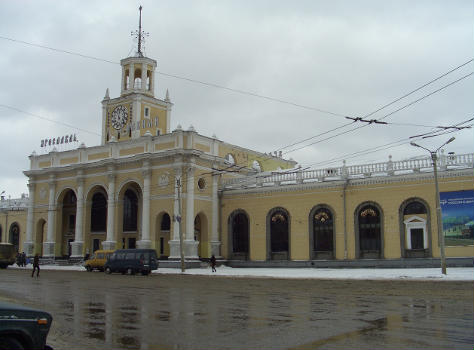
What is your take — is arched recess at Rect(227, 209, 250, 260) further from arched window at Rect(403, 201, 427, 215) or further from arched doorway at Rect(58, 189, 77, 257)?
arched doorway at Rect(58, 189, 77, 257)

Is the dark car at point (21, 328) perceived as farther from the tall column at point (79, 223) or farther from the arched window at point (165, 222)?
the tall column at point (79, 223)

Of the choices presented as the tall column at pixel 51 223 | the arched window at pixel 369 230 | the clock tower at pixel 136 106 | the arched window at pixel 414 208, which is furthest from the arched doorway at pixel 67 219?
the arched window at pixel 414 208

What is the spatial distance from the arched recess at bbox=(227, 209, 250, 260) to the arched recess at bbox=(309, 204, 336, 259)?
6.64 meters

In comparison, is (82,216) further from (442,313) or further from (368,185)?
(442,313)

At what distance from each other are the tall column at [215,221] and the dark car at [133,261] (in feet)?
29.6

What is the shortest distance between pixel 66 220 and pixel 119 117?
1299 centimetres

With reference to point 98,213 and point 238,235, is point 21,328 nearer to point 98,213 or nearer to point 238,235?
point 238,235

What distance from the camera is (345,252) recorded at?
39.5 meters

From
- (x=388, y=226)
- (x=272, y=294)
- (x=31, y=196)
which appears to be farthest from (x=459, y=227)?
(x=31, y=196)

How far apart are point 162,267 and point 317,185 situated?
15.1 meters

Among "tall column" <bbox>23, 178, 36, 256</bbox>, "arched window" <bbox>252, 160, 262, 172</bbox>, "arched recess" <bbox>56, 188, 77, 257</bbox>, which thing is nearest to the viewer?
"arched window" <bbox>252, 160, 262, 172</bbox>

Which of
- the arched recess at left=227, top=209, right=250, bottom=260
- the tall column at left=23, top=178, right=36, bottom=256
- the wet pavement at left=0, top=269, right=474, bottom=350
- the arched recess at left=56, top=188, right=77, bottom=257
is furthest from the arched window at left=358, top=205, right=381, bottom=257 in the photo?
the tall column at left=23, top=178, right=36, bottom=256

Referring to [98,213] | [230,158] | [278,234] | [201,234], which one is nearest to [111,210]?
[98,213]

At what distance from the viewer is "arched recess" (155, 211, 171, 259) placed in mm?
47844
